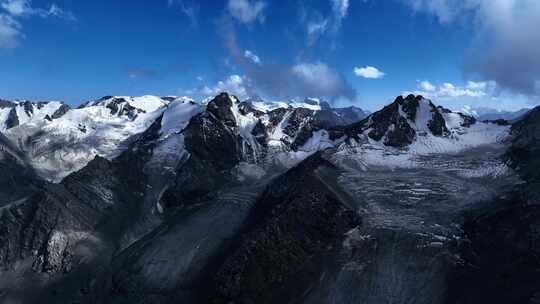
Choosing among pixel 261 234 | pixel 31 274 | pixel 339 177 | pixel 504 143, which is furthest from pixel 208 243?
pixel 504 143

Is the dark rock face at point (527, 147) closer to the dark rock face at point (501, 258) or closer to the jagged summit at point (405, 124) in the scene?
the jagged summit at point (405, 124)

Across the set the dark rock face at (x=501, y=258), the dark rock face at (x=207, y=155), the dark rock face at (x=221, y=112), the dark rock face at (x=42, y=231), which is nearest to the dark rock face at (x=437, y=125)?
the dark rock face at (x=207, y=155)

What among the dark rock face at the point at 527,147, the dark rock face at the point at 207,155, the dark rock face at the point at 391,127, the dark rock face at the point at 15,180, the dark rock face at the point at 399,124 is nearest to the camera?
the dark rock face at the point at 527,147

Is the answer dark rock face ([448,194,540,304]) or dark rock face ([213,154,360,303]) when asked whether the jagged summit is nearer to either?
dark rock face ([213,154,360,303])

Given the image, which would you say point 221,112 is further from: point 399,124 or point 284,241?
point 284,241

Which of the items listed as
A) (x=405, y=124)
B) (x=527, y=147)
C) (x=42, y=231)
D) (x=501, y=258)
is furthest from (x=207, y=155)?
(x=501, y=258)

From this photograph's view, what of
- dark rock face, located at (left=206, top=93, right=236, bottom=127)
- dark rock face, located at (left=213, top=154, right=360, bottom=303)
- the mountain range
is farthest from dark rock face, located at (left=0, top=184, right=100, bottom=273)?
dark rock face, located at (left=206, top=93, right=236, bottom=127)
